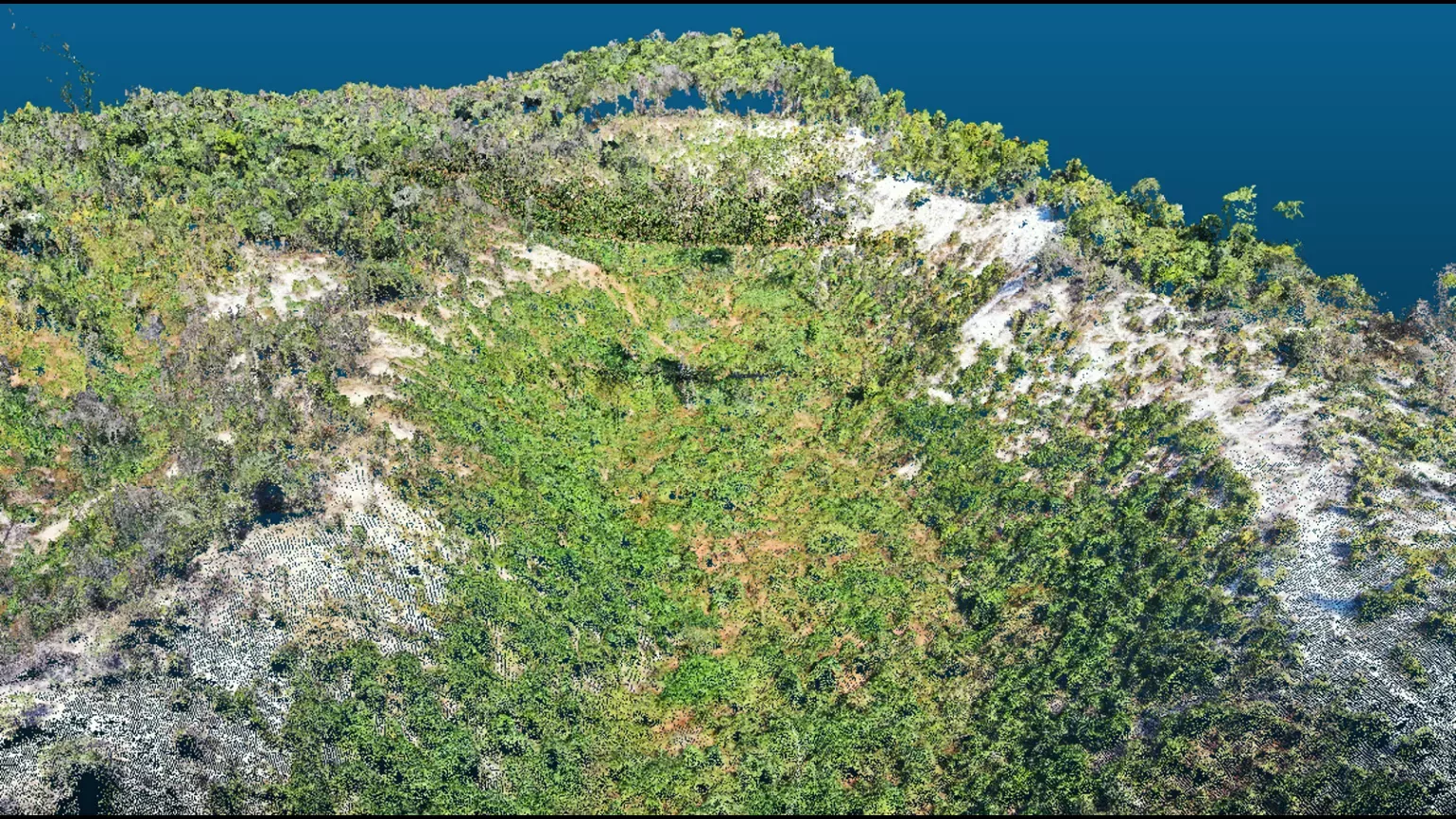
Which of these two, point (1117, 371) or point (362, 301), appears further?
point (362, 301)

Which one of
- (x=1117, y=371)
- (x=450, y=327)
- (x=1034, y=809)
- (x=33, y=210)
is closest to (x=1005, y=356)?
(x=1117, y=371)

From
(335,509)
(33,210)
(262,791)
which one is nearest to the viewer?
(262,791)

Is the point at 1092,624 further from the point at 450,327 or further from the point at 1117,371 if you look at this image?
the point at 450,327

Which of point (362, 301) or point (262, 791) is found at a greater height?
point (362, 301)

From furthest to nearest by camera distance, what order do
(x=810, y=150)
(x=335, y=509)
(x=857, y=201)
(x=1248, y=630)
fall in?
(x=810, y=150)
(x=857, y=201)
(x=335, y=509)
(x=1248, y=630)

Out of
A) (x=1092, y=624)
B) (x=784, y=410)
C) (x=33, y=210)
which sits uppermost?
(x=33, y=210)

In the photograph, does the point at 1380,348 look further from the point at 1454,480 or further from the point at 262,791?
the point at 262,791
